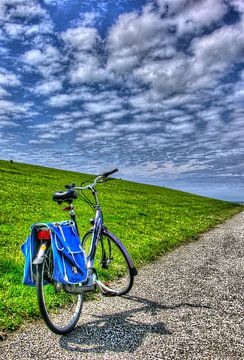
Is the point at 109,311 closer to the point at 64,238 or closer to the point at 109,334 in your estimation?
the point at 109,334

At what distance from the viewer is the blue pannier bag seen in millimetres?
5930

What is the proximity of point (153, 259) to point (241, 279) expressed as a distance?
3644 mm

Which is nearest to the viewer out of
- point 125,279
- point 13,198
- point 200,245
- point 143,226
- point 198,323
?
point 198,323

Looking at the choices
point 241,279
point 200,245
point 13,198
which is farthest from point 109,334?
point 13,198

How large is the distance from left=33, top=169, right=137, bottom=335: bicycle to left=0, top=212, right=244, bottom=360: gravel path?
31 centimetres

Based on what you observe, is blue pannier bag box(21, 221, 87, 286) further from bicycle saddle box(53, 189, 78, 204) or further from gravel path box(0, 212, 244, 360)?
gravel path box(0, 212, 244, 360)

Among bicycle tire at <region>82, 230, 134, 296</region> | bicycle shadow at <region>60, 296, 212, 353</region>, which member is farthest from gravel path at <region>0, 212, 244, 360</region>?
bicycle tire at <region>82, 230, 134, 296</region>

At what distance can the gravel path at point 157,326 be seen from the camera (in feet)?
18.8

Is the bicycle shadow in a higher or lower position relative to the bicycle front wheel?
lower

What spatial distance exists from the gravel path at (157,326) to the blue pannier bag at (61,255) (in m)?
1.03

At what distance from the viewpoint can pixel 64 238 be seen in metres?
6.14

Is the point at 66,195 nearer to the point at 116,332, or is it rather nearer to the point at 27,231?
the point at 116,332

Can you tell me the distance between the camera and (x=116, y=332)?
648cm

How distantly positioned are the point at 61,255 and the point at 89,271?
109cm
